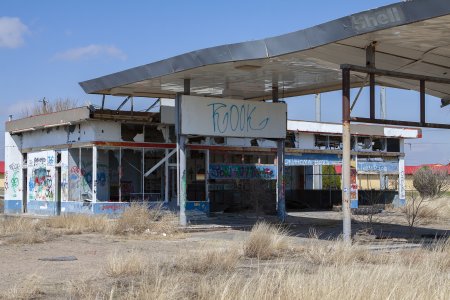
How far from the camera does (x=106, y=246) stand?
653 inches

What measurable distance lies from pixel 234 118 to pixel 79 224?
6.86m

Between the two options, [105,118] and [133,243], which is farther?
[105,118]

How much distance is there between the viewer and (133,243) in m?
17.5

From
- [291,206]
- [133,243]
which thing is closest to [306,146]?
[291,206]

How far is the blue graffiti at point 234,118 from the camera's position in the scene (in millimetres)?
23906

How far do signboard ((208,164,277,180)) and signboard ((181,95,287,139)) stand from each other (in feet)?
23.0

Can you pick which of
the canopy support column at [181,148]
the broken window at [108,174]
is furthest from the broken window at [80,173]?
the canopy support column at [181,148]

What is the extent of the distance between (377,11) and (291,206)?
25.5m

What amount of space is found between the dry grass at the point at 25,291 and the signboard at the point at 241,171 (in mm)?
22581

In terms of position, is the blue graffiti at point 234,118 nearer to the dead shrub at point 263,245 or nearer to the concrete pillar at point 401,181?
the dead shrub at point 263,245

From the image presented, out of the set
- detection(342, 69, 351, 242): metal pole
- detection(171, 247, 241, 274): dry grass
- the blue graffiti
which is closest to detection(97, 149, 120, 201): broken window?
the blue graffiti

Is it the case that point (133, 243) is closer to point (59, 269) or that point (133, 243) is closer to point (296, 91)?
point (59, 269)

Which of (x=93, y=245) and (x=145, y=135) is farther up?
(x=145, y=135)

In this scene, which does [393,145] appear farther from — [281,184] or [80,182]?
[80,182]
